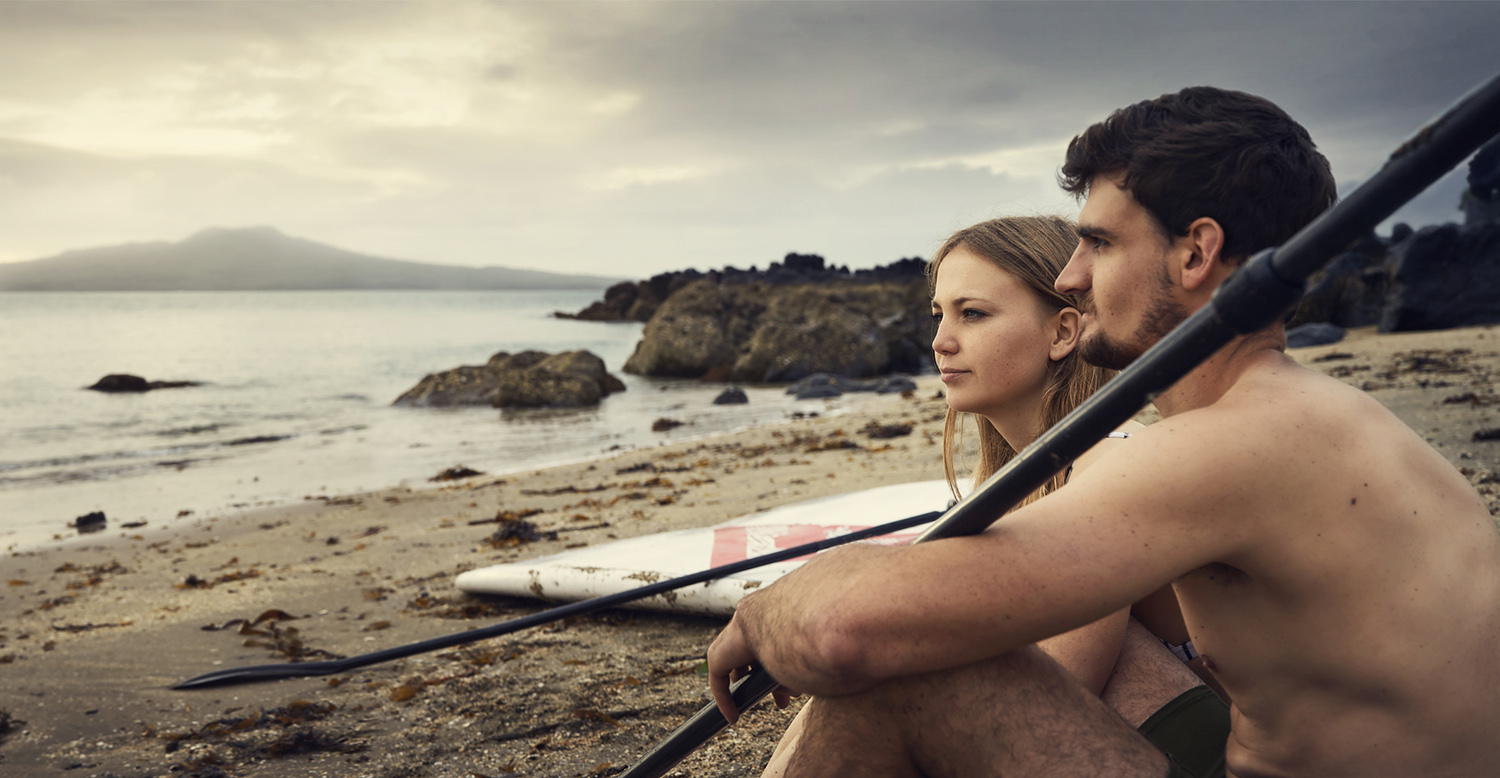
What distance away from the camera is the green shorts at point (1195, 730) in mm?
1605

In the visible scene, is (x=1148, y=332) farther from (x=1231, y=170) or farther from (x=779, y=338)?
(x=779, y=338)

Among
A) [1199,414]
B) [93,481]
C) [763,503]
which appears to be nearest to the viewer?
[1199,414]

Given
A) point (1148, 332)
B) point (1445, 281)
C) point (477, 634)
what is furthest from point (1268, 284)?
point (1445, 281)

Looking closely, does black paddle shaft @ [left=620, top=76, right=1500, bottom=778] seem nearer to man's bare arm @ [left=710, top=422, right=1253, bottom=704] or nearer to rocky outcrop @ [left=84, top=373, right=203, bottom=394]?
man's bare arm @ [left=710, top=422, right=1253, bottom=704]

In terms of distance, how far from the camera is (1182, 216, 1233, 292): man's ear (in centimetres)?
130

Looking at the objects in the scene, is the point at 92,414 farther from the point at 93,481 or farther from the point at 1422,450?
the point at 1422,450

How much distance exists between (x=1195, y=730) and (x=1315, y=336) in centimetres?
1589

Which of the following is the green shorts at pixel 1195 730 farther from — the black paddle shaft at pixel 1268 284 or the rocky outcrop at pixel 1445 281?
the rocky outcrop at pixel 1445 281

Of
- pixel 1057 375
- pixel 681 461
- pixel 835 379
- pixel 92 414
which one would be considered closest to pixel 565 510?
pixel 681 461

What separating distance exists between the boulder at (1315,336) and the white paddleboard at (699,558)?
509 inches

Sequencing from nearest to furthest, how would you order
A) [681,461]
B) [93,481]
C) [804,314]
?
[681,461], [93,481], [804,314]

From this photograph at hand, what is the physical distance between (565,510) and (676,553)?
9.07 feet

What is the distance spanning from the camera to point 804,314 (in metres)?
20.5

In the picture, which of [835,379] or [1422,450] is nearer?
[1422,450]
